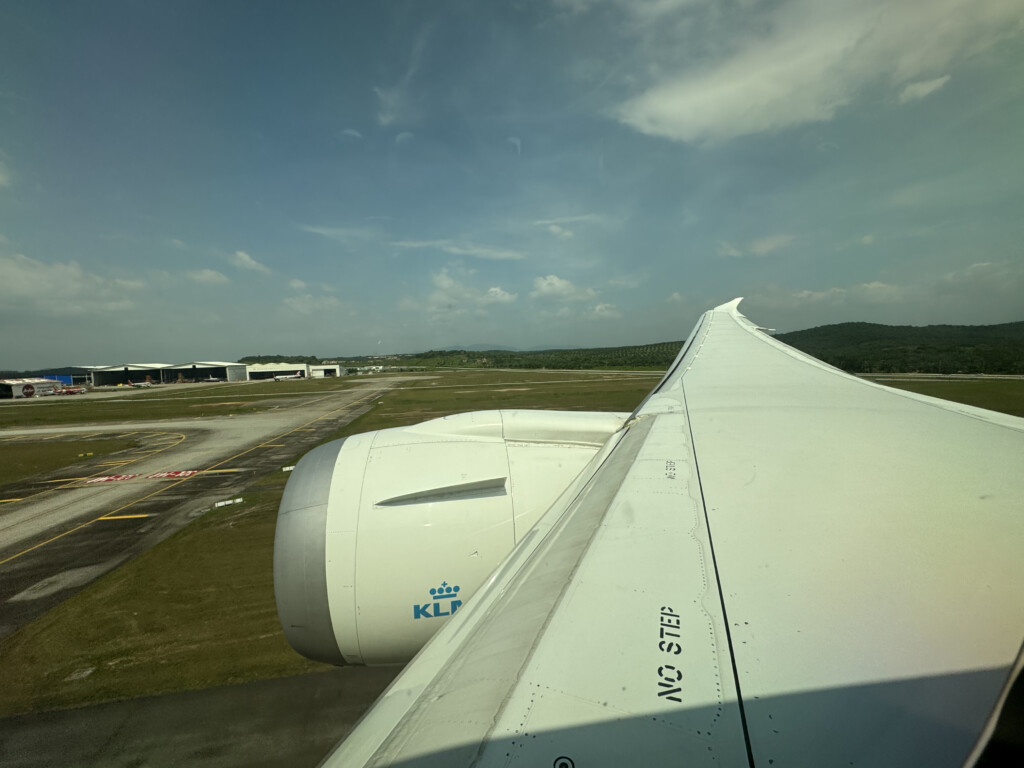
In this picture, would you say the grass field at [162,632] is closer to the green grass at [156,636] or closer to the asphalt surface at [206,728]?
the green grass at [156,636]

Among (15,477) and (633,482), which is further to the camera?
(15,477)

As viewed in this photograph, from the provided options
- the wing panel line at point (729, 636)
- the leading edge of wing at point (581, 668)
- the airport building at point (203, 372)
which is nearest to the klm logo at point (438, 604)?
the leading edge of wing at point (581, 668)

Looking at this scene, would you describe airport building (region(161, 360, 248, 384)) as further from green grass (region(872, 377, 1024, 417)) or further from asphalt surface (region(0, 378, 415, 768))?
green grass (region(872, 377, 1024, 417))

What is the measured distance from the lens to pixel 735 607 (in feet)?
4.70

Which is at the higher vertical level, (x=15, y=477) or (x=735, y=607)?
(x=735, y=607)

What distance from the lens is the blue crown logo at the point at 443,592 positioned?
10.6ft

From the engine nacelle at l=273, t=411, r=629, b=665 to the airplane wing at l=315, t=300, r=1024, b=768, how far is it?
3.28 ft

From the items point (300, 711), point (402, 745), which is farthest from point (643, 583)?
point (300, 711)

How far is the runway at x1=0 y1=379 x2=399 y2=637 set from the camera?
27.9 feet

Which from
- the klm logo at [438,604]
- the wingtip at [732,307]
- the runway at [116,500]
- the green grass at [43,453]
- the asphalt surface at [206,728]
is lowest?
the asphalt surface at [206,728]

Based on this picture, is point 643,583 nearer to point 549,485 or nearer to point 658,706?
point 658,706

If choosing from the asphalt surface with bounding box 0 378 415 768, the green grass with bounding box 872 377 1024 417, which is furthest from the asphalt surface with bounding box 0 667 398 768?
the green grass with bounding box 872 377 1024 417

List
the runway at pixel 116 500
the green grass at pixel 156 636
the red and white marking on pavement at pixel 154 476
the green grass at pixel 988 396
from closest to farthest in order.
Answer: the green grass at pixel 156 636
the runway at pixel 116 500
the red and white marking on pavement at pixel 154 476
the green grass at pixel 988 396

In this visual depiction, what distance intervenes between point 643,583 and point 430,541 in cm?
201
